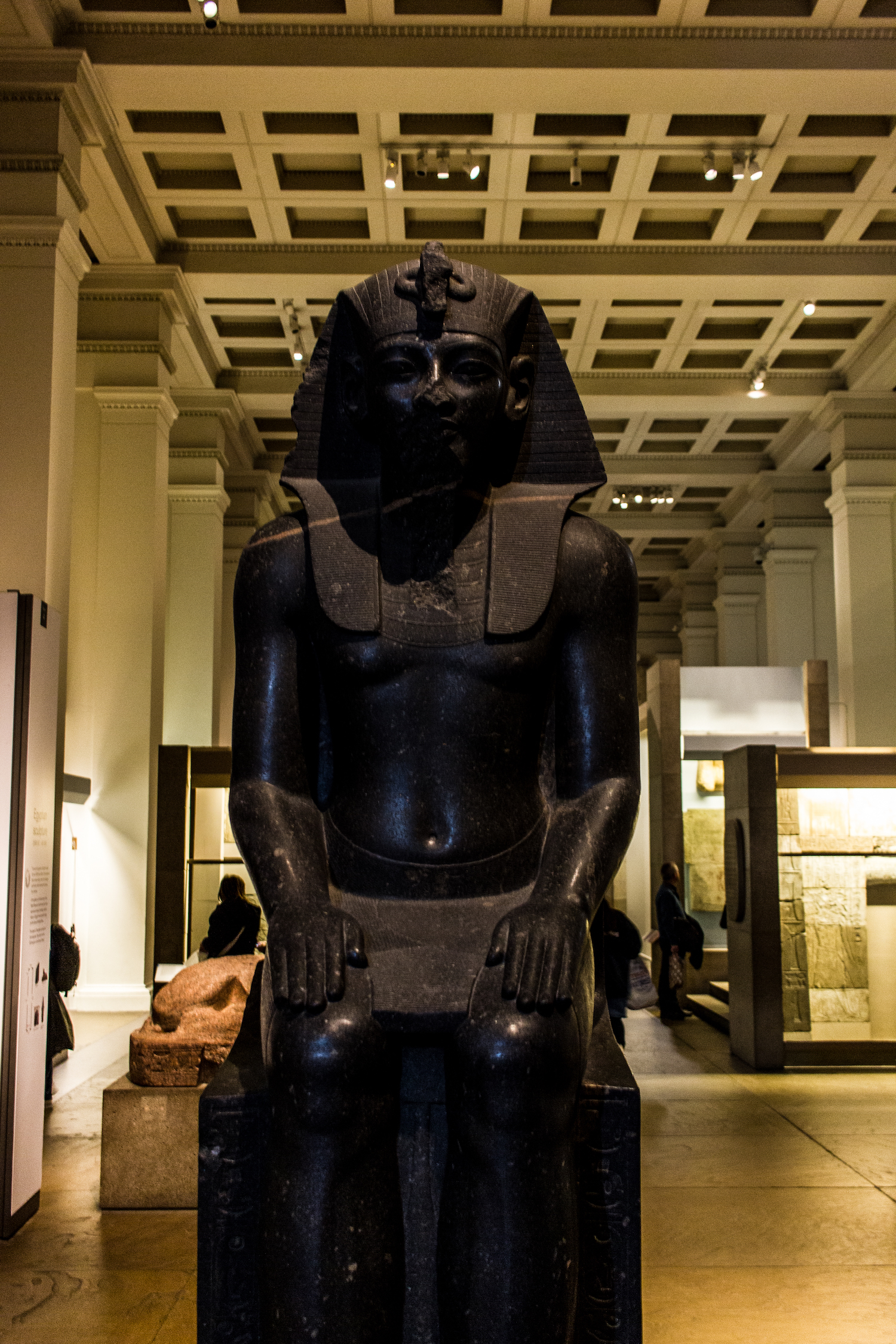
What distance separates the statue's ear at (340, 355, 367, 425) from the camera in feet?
8.46

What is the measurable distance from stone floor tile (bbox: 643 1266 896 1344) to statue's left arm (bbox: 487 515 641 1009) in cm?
215

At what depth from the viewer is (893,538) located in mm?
14922

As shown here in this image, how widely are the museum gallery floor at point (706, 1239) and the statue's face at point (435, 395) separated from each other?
288cm

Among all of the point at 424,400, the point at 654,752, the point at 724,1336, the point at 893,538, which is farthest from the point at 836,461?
the point at 424,400

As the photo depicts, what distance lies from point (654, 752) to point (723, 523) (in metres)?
9.44

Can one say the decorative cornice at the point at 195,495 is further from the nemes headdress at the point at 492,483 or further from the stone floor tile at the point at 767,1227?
the nemes headdress at the point at 492,483

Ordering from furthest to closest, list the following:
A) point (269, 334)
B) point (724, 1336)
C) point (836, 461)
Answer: point (836, 461) → point (269, 334) → point (724, 1336)

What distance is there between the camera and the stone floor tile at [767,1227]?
14.7 feet

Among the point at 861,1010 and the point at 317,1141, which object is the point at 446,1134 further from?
the point at 861,1010

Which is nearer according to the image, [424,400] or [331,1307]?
[331,1307]

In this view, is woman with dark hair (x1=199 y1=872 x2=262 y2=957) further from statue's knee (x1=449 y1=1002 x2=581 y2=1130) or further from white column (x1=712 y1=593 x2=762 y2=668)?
white column (x1=712 y1=593 x2=762 y2=668)

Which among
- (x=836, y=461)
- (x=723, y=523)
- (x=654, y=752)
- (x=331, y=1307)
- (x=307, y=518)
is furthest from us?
(x=723, y=523)

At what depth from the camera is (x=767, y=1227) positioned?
486 centimetres

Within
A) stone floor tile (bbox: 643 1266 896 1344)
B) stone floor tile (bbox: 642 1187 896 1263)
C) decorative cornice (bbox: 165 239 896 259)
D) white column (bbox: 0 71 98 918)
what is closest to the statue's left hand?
stone floor tile (bbox: 643 1266 896 1344)
